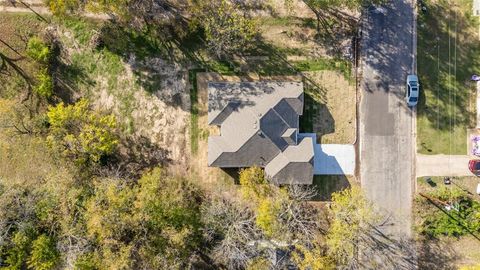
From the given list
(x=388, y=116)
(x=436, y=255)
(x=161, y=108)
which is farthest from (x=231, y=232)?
(x=436, y=255)

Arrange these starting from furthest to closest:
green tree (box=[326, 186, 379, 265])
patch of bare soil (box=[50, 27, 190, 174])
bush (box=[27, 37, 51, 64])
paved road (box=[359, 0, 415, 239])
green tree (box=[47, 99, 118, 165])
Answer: patch of bare soil (box=[50, 27, 190, 174]), paved road (box=[359, 0, 415, 239]), bush (box=[27, 37, 51, 64]), green tree (box=[326, 186, 379, 265]), green tree (box=[47, 99, 118, 165])

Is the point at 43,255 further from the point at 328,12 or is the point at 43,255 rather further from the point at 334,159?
the point at 328,12

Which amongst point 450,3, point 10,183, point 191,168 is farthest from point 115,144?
point 450,3

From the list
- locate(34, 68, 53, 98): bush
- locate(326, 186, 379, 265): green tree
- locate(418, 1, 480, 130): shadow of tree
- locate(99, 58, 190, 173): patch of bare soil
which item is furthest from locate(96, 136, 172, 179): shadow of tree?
locate(418, 1, 480, 130): shadow of tree

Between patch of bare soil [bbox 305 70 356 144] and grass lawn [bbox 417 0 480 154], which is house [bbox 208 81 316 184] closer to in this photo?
patch of bare soil [bbox 305 70 356 144]

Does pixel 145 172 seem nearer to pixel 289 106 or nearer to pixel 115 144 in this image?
pixel 115 144

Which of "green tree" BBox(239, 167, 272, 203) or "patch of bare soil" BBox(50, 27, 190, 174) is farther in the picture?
"patch of bare soil" BBox(50, 27, 190, 174)
